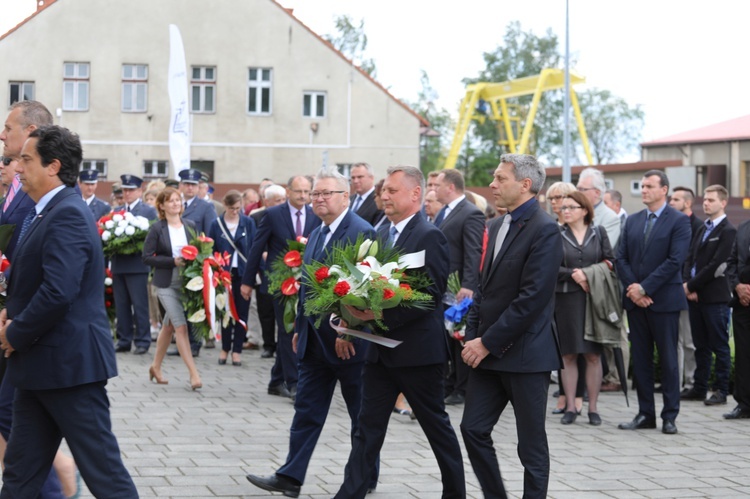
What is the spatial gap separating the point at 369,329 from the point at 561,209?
3989mm

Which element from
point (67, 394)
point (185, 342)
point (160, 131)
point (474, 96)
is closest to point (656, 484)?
point (67, 394)

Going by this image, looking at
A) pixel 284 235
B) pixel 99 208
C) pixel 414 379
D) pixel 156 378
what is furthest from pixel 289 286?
pixel 99 208

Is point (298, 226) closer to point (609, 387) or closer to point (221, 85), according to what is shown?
point (609, 387)

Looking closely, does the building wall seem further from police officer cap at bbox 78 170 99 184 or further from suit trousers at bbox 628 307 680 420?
suit trousers at bbox 628 307 680 420

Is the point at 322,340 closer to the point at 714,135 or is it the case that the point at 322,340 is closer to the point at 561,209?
the point at 561,209

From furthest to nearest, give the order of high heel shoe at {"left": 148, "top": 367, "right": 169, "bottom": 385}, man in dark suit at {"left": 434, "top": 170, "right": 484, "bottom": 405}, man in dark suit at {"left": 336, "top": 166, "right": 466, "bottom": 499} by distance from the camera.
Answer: high heel shoe at {"left": 148, "top": 367, "right": 169, "bottom": 385}, man in dark suit at {"left": 434, "top": 170, "right": 484, "bottom": 405}, man in dark suit at {"left": 336, "top": 166, "right": 466, "bottom": 499}

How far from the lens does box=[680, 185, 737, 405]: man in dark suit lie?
11461 mm

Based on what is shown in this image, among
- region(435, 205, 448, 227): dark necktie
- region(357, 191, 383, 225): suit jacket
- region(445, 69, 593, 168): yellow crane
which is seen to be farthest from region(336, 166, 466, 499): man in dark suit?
region(445, 69, 593, 168): yellow crane

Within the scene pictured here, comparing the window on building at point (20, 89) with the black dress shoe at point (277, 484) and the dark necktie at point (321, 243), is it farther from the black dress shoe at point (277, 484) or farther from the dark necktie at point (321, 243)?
the black dress shoe at point (277, 484)

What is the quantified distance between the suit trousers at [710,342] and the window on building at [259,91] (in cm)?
3435

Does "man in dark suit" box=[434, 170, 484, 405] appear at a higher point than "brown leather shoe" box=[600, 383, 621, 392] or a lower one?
higher

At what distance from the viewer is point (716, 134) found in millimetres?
41406

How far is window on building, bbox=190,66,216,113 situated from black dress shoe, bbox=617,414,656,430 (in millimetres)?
36438

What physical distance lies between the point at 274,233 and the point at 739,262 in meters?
4.53
